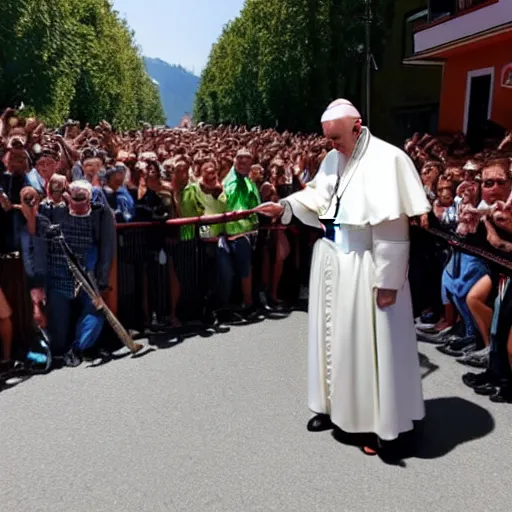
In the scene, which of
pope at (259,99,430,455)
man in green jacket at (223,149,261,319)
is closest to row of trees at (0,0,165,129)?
man in green jacket at (223,149,261,319)

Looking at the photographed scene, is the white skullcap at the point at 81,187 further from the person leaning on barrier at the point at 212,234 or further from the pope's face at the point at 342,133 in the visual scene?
the pope's face at the point at 342,133

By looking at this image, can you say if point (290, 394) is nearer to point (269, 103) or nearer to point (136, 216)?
point (136, 216)

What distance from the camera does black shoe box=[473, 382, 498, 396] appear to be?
4875 millimetres

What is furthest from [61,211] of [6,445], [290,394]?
[290,394]

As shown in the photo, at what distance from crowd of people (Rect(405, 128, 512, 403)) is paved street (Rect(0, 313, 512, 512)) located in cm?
32

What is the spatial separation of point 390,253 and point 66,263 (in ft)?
9.64

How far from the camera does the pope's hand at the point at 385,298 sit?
3.79 meters

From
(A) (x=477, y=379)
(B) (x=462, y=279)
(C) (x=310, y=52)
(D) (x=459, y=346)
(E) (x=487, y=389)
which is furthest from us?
(C) (x=310, y=52)

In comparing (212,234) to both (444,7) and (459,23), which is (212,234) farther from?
(444,7)

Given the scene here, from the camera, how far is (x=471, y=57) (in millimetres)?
16875

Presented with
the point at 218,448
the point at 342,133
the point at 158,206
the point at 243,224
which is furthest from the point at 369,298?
the point at 243,224

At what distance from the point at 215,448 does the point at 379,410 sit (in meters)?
1.06

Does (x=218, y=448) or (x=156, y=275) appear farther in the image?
(x=156, y=275)

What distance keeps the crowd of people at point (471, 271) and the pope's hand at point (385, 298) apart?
1419mm
